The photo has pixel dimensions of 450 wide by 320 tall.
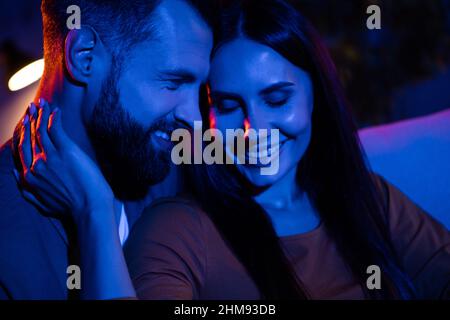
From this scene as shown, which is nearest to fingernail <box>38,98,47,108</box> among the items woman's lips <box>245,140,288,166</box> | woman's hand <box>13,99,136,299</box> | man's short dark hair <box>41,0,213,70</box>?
woman's hand <box>13,99,136,299</box>

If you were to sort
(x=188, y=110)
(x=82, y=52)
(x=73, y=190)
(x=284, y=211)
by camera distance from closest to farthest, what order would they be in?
1. (x=73, y=190)
2. (x=82, y=52)
3. (x=188, y=110)
4. (x=284, y=211)

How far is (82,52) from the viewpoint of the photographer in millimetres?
1615

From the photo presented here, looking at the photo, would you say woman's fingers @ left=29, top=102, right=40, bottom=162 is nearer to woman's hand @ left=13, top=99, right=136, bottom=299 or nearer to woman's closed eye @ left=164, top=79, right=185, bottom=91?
woman's hand @ left=13, top=99, right=136, bottom=299

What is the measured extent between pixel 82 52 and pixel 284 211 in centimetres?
80

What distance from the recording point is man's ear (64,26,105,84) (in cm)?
160

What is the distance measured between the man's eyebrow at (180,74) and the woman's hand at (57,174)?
12.7 inches

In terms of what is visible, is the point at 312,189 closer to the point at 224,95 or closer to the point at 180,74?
the point at 224,95

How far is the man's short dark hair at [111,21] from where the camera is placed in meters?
1.65

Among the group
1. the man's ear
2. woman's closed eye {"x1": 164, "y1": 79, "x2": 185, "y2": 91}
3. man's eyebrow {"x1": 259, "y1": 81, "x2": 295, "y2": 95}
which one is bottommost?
man's eyebrow {"x1": 259, "y1": 81, "x2": 295, "y2": 95}

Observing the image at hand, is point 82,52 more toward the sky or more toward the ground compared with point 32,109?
more toward the sky

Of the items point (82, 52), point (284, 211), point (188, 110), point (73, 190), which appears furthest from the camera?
point (284, 211)

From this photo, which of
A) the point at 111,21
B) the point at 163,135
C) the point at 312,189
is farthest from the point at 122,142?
the point at 312,189

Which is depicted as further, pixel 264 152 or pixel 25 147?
pixel 264 152
